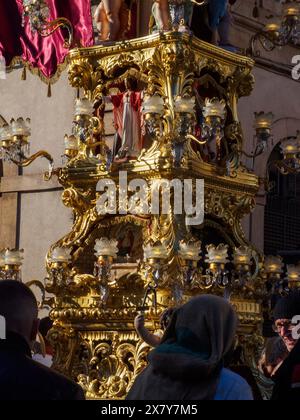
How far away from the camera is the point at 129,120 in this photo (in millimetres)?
10328

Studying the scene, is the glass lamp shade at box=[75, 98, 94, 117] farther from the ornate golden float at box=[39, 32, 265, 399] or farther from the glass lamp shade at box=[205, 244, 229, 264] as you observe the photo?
the glass lamp shade at box=[205, 244, 229, 264]

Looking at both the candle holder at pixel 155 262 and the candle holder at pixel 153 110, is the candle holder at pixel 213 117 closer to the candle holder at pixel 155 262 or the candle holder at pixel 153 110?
the candle holder at pixel 153 110

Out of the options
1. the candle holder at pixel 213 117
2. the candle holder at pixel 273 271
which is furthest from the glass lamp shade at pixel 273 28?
the candle holder at pixel 273 271

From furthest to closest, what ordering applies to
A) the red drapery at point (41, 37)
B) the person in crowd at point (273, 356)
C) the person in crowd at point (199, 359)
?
the red drapery at point (41, 37)
the person in crowd at point (273, 356)
the person in crowd at point (199, 359)

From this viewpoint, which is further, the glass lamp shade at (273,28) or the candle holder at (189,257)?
the glass lamp shade at (273,28)

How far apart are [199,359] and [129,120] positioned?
17.4 ft

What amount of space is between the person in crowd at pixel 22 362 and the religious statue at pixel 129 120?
4765 mm

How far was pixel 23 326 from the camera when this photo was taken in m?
5.43

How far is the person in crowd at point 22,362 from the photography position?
17.2 ft

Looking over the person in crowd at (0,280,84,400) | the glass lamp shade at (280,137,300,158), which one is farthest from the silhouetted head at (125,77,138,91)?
the person in crowd at (0,280,84,400)

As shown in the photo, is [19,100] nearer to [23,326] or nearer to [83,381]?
[83,381]

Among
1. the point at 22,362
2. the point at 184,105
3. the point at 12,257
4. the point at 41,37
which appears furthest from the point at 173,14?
the point at 22,362

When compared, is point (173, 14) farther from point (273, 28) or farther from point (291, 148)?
point (291, 148)

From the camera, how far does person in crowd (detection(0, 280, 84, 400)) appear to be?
523cm
